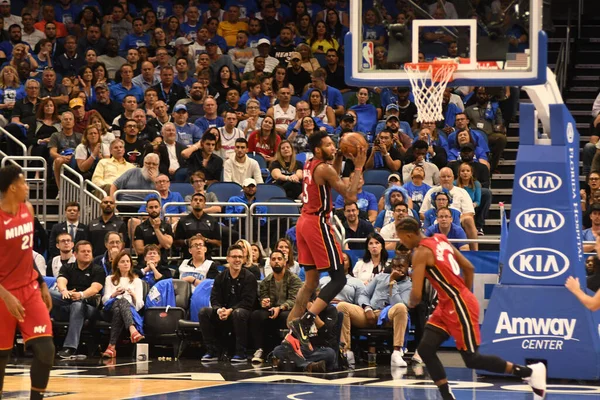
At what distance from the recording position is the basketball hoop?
38.1 feet

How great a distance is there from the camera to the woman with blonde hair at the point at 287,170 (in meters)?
16.8

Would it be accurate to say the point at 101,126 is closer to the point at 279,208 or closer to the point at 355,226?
the point at 279,208

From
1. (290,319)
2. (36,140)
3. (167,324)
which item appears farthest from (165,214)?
(290,319)

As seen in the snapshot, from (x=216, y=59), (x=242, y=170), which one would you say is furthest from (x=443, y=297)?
(x=216, y=59)

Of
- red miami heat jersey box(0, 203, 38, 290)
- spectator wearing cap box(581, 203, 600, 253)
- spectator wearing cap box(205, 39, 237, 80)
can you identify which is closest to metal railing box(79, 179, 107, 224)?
spectator wearing cap box(205, 39, 237, 80)

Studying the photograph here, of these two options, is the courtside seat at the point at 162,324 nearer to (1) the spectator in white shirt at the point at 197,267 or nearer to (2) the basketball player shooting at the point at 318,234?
(1) the spectator in white shirt at the point at 197,267

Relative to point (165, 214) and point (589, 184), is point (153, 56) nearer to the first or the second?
point (165, 214)

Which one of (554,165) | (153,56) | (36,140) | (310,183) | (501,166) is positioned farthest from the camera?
(153,56)

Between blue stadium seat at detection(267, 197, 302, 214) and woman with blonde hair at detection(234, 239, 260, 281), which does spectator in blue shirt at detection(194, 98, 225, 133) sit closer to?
blue stadium seat at detection(267, 197, 302, 214)

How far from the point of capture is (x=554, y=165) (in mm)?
12508

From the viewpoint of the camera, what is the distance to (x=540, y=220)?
12.5 m

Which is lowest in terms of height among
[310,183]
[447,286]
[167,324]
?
[167,324]

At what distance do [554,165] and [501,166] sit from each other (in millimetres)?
6757

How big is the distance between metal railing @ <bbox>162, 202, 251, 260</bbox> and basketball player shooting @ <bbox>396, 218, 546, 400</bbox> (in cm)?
633
